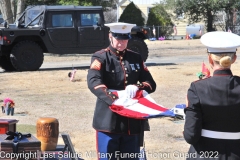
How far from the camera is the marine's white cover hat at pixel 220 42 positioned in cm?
382

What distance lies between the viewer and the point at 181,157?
24.1ft

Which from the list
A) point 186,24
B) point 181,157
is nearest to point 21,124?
point 181,157

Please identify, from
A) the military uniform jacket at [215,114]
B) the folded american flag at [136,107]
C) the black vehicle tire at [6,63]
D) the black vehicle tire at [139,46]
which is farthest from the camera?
the black vehicle tire at [139,46]

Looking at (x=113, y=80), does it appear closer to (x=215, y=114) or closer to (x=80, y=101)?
(x=215, y=114)

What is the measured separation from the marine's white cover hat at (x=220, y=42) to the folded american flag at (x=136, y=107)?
1.12 metres

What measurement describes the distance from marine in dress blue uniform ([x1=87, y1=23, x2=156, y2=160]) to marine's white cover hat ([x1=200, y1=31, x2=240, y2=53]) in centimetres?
115

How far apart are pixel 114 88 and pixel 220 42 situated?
141 cm

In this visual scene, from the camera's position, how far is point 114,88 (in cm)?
505

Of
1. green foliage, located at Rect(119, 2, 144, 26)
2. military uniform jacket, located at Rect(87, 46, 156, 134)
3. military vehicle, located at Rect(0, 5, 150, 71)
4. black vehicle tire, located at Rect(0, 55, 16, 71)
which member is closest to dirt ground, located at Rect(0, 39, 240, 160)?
military vehicle, located at Rect(0, 5, 150, 71)

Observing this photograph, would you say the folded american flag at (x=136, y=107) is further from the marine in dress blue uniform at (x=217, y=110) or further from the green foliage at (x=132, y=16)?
the green foliage at (x=132, y=16)

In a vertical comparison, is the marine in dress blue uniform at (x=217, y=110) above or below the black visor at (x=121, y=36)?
below

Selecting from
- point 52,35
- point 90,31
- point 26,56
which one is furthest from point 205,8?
point 26,56

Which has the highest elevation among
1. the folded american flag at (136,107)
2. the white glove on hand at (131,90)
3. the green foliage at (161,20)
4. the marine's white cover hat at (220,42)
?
the marine's white cover hat at (220,42)

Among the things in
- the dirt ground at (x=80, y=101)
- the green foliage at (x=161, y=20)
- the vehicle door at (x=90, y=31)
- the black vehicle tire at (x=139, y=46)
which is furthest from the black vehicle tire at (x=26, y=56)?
the green foliage at (x=161, y=20)
